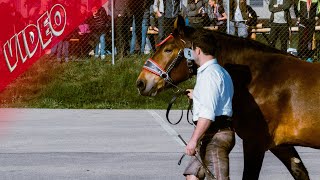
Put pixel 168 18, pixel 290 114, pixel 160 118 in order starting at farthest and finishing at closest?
pixel 168 18
pixel 160 118
pixel 290 114

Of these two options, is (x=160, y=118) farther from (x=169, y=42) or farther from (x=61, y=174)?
(x=169, y=42)

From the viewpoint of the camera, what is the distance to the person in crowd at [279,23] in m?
19.8

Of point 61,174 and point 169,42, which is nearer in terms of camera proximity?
point 169,42

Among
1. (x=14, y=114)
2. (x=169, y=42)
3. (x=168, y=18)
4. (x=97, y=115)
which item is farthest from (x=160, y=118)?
(x=169, y=42)

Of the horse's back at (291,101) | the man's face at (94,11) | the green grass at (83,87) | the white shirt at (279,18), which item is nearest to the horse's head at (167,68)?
the horse's back at (291,101)

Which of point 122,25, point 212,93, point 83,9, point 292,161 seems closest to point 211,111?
point 212,93

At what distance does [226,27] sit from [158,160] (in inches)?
371

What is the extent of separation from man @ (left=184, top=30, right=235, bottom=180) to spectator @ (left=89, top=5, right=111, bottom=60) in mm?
13835

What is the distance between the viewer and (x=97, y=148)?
12141 mm

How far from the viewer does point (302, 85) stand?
24.3 ft

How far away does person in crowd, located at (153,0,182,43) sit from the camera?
19.7 meters

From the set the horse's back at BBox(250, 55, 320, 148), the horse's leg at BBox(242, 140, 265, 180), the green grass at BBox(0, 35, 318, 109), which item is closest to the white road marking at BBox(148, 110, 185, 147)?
the green grass at BBox(0, 35, 318, 109)

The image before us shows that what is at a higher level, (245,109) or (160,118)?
(245,109)

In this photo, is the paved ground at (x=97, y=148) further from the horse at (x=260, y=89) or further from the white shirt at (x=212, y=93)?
the white shirt at (x=212, y=93)
